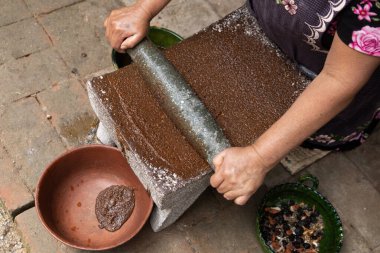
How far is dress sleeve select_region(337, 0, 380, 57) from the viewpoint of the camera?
1.56 meters

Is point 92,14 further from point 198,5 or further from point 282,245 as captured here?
point 282,245

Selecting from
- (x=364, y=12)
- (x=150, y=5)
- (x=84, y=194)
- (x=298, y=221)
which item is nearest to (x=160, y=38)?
(x=150, y=5)

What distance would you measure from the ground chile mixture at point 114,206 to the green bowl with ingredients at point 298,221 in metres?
0.70

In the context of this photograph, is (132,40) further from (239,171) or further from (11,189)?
(11,189)

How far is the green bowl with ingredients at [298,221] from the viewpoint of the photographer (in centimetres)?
253

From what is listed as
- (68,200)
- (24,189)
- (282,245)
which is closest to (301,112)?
(282,245)

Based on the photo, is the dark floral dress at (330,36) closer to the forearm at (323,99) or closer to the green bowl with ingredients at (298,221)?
the forearm at (323,99)

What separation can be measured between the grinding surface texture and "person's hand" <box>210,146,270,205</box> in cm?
12

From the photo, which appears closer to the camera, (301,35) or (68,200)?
(301,35)

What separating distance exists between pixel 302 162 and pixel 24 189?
5.43 ft

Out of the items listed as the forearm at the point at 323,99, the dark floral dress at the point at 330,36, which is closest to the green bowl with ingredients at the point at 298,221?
the dark floral dress at the point at 330,36

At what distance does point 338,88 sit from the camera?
5.72ft

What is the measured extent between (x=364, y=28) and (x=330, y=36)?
1.16 feet

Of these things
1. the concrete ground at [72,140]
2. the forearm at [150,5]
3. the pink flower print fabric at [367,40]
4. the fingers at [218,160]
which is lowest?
the concrete ground at [72,140]
